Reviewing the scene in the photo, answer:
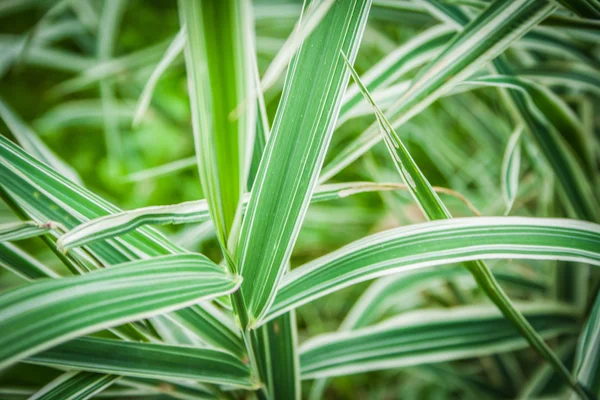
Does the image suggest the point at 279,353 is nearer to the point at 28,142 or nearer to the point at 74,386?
the point at 74,386

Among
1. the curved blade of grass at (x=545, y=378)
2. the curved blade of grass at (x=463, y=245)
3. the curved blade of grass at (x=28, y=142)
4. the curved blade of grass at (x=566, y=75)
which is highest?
the curved blade of grass at (x=28, y=142)

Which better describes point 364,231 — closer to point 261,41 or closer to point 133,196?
point 261,41

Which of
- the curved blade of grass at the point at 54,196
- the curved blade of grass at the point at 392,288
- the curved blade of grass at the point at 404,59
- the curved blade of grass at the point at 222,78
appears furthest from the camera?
the curved blade of grass at the point at 392,288

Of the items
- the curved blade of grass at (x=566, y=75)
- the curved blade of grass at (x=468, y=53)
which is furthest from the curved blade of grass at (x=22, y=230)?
the curved blade of grass at (x=566, y=75)

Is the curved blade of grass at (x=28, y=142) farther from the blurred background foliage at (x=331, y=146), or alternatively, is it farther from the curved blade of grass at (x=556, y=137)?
the curved blade of grass at (x=556, y=137)

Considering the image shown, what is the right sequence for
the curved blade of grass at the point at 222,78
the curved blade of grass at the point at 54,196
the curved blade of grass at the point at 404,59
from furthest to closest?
1. the curved blade of grass at the point at 404,59
2. the curved blade of grass at the point at 54,196
3. the curved blade of grass at the point at 222,78

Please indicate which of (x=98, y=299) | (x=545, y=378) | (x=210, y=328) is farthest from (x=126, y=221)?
(x=545, y=378)

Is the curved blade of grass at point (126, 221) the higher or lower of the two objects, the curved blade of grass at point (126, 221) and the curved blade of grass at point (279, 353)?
the higher
